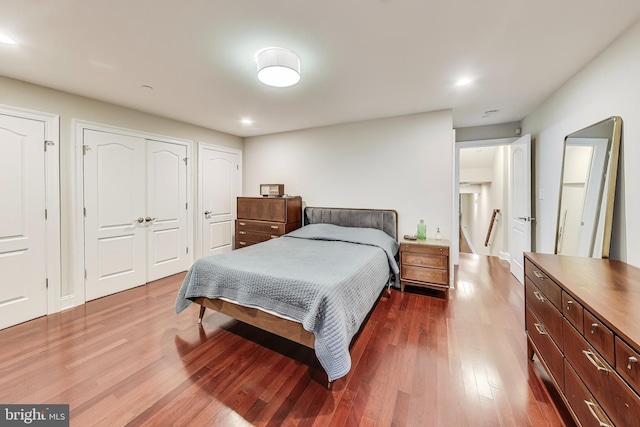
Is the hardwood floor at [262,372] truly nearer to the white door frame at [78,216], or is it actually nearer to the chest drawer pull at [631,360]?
the white door frame at [78,216]

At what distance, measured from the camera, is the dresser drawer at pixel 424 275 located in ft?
10.0

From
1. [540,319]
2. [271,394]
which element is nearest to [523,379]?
[540,319]

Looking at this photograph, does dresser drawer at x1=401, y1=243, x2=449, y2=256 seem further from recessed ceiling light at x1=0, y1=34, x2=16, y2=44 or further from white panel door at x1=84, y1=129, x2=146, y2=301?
recessed ceiling light at x1=0, y1=34, x2=16, y2=44

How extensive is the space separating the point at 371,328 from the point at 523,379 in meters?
1.15

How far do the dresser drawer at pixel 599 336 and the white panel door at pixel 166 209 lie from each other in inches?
174


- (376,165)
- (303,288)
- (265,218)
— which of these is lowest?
(303,288)

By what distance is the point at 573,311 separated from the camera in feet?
4.12

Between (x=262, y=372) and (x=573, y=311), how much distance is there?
6.20 ft

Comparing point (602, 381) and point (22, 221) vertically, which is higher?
point (22, 221)

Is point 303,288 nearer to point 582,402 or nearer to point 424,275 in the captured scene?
point 582,402

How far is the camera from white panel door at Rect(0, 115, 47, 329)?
2.44 metres

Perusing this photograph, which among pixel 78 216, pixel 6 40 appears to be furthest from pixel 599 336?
pixel 78 216

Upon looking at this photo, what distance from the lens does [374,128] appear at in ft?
12.6

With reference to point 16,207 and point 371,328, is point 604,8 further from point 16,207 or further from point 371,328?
point 16,207
